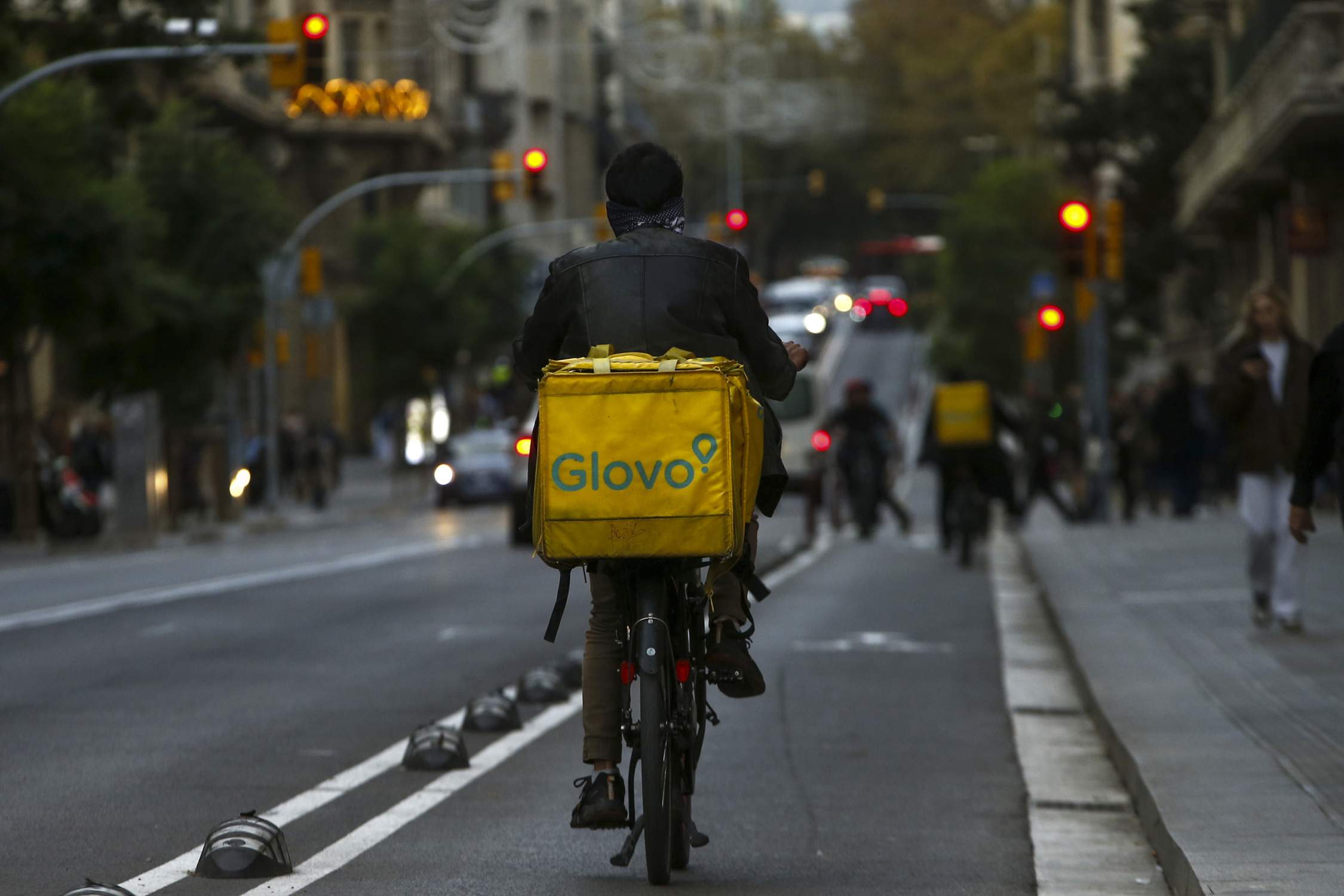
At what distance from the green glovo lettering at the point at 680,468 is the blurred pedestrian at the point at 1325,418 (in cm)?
207

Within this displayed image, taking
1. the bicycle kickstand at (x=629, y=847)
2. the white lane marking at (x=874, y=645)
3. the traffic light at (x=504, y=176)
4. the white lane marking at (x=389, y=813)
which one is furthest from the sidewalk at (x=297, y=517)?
the bicycle kickstand at (x=629, y=847)

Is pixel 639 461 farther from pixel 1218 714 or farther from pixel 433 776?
pixel 1218 714

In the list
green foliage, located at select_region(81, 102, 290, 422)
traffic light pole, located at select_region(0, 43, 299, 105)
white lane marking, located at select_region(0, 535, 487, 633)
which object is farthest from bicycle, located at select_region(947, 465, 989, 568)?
green foliage, located at select_region(81, 102, 290, 422)

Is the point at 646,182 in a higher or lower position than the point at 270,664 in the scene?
higher

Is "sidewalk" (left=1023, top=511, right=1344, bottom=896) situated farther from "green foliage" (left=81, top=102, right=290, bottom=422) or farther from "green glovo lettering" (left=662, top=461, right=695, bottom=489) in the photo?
"green foliage" (left=81, top=102, right=290, bottom=422)

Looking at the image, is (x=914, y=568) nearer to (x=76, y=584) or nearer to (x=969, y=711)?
(x=76, y=584)

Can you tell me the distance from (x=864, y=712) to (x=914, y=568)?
11391mm

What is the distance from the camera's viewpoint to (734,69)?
5594 centimetres

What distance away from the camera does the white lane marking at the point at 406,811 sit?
6.58 metres

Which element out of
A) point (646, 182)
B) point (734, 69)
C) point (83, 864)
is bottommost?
point (83, 864)

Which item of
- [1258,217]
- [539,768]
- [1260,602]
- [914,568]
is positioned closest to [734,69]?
[1258,217]

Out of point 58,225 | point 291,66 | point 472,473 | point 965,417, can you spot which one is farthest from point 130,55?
point 472,473

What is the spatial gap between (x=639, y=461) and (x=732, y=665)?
0.75 metres

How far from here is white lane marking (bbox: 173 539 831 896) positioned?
258 inches
